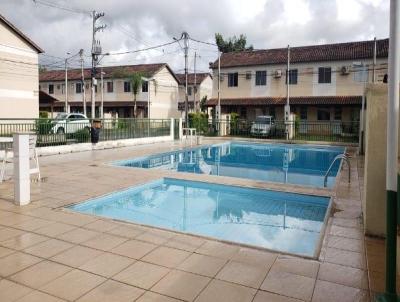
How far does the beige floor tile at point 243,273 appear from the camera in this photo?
12.2 feet

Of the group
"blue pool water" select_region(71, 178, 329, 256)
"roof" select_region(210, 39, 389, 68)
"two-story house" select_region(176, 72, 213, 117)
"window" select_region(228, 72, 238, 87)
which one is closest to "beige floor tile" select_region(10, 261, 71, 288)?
"blue pool water" select_region(71, 178, 329, 256)

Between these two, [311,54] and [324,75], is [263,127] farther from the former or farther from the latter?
[311,54]

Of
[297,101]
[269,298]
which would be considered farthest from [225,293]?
[297,101]

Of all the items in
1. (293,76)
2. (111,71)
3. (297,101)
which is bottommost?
(297,101)

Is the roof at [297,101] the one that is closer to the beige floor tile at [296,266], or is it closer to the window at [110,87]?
the window at [110,87]

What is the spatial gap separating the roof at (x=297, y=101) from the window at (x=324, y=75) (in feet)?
4.32

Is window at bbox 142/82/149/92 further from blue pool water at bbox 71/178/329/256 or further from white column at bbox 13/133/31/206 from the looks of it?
white column at bbox 13/133/31/206

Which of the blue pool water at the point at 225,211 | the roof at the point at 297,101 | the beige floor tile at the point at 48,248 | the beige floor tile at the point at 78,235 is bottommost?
the blue pool water at the point at 225,211

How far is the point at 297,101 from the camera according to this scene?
29.1 metres

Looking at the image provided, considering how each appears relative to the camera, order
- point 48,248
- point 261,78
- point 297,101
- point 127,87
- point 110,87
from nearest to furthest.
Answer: point 48,248 < point 297,101 < point 261,78 < point 127,87 < point 110,87

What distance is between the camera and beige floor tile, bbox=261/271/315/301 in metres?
3.46

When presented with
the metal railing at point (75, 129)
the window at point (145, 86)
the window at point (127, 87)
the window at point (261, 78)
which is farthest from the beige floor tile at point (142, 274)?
the window at point (127, 87)

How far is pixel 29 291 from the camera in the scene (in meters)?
3.44

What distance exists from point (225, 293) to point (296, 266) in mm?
1081
